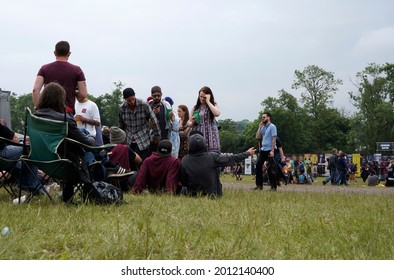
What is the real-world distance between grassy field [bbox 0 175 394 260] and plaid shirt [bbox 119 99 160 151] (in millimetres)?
3912

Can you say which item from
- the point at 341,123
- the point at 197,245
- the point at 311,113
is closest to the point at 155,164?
the point at 197,245

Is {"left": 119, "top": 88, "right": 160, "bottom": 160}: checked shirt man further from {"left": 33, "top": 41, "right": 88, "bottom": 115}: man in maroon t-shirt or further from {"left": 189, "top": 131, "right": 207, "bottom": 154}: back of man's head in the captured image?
{"left": 33, "top": 41, "right": 88, "bottom": 115}: man in maroon t-shirt

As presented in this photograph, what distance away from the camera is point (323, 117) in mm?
82500

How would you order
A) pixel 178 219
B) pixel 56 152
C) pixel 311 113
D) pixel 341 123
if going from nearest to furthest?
pixel 178 219, pixel 56 152, pixel 311 113, pixel 341 123

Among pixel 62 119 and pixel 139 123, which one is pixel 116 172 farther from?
pixel 139 123

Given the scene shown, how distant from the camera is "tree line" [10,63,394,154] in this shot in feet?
225

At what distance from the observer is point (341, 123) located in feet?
313

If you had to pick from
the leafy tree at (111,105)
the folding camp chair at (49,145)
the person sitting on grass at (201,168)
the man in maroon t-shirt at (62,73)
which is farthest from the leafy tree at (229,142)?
the folding camp chair at (49,145)

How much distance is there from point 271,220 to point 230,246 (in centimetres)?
153

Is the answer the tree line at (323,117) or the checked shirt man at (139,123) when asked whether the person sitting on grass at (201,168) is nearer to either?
the checked shirt man at (139,123)

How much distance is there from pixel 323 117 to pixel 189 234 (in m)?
81.7

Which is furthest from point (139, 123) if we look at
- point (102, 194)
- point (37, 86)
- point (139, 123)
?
point (102, 194)

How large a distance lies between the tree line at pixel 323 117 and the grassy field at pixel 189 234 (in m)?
59.9
